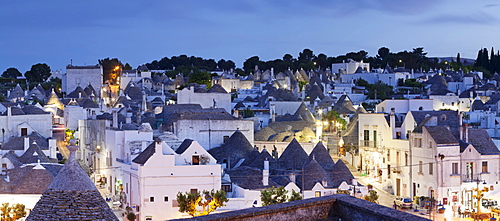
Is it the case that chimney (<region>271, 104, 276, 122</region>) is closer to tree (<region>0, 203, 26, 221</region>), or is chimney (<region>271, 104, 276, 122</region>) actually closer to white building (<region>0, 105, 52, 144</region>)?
white building (<region>0, 105, 52, 144</region>)

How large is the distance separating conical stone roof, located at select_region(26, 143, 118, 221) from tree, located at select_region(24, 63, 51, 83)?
74574mm

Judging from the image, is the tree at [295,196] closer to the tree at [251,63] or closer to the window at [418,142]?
the window at [418,142]

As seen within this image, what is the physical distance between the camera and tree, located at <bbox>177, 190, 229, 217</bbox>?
2488 cm

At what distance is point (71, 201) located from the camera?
7543 millimetres

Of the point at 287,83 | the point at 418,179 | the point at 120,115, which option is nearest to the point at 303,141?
the point at 418,179

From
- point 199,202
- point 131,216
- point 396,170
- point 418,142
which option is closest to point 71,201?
point 199,202

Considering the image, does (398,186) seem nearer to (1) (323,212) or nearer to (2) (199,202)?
(2) (199,202)

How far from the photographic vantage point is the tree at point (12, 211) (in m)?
23.8

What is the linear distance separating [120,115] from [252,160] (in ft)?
37.7

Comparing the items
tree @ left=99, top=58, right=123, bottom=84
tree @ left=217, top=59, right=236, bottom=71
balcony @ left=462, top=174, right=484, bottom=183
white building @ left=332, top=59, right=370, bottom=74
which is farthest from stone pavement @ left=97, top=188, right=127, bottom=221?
tree @ left=217, top=59, right=236, bottom=71

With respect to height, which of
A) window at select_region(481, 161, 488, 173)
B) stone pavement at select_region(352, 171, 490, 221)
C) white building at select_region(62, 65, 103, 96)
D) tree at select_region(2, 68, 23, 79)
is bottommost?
stone pavement at select_region(352, 171, 490, 221)

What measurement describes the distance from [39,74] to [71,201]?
75395 millimetres

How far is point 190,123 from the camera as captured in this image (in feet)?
115

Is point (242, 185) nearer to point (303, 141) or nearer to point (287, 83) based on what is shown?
point (303, 141)
